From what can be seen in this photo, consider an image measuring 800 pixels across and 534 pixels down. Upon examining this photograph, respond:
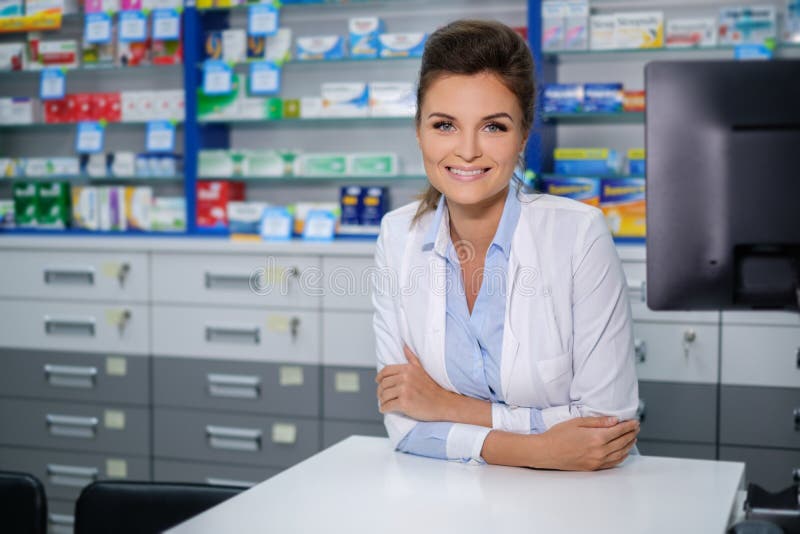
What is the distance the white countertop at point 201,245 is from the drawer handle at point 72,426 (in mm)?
670

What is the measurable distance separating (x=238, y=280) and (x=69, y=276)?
743mm

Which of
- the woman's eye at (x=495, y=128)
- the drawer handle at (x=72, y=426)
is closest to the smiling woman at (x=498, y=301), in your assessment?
the woman's eye at (x=495, y=128)

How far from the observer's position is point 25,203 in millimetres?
4273

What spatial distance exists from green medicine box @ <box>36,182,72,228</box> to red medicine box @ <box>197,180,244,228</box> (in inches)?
25.6

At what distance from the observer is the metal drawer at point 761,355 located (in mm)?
3049

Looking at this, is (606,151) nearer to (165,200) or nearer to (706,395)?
(706,395)

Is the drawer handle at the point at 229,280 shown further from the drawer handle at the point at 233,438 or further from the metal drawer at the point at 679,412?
the metal drawer at the point at 679,412

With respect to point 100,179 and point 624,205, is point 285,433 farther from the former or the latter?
point 100,179

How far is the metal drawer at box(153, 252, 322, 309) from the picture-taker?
3484mm

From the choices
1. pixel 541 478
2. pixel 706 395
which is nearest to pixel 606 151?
pixel 706 395

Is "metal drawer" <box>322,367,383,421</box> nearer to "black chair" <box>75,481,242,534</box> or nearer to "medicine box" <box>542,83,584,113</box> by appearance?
"medicine box" <box>542,83,584,113</box>

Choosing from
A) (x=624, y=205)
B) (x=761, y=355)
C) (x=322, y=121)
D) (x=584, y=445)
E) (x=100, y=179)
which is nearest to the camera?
(x=584, y=445)

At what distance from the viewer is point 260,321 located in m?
3.52

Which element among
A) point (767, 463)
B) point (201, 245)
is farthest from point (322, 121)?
point (767, 463)
